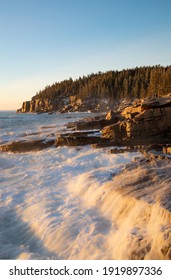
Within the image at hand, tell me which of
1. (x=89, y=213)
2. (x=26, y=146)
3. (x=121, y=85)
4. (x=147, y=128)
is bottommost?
(x=89, y=213)

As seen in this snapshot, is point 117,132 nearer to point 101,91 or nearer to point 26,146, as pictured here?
point 26,146

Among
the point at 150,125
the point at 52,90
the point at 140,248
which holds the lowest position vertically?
the point at 140,248

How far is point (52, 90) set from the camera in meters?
190

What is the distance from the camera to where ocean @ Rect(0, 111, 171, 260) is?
8703 millimetres

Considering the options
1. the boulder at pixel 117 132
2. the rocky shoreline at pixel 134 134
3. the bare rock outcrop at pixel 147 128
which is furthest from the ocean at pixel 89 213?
the boulder at pixel 117 132

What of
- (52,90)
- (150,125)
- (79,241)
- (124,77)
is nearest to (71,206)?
(79,241)

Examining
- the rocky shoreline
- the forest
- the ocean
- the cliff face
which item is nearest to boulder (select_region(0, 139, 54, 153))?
the rocky shoreline

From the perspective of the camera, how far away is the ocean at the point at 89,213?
343 inches

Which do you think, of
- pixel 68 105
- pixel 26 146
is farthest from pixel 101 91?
pixel 26 146

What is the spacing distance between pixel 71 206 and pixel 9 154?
1280 centimetres

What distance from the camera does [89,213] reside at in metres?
11.1

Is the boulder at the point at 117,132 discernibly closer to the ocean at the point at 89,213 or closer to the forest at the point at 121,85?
the ocean at the point at 89,213

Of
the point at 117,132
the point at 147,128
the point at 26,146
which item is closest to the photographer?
the point at 147,128
